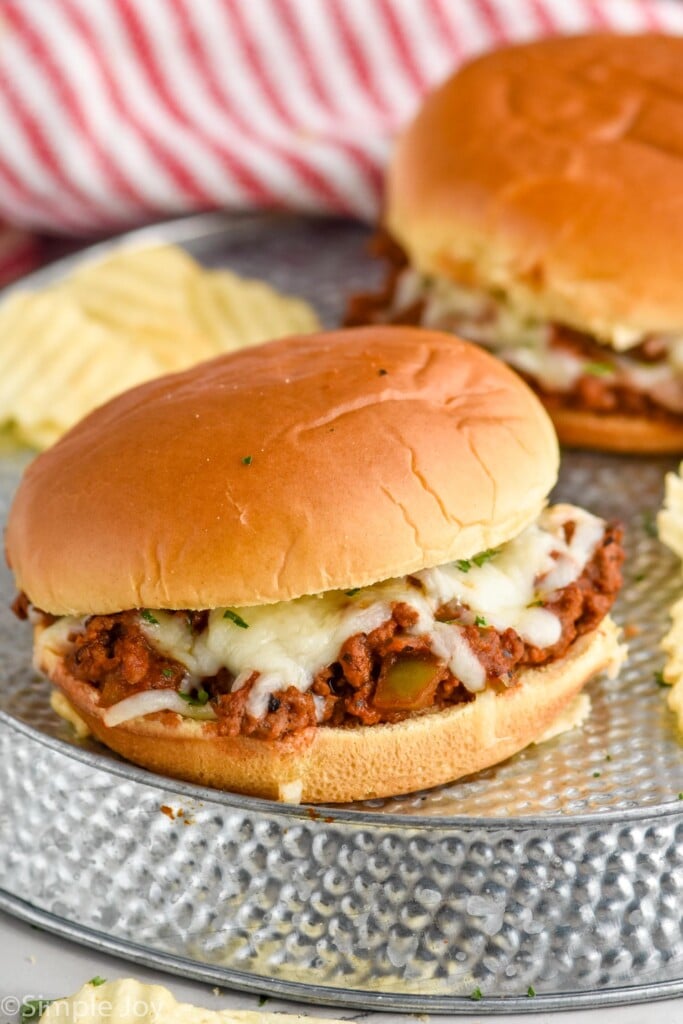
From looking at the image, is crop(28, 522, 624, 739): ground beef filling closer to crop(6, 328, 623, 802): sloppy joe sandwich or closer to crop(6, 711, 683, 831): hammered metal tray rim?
crop(6, 328, 623, 802): sloppy joe sandwich

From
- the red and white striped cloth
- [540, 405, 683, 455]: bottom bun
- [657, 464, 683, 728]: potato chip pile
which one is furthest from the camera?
the red and white striped cloth

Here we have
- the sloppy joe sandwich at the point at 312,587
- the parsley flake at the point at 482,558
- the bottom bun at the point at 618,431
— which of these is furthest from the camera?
the bottom bun at the point at 618,431

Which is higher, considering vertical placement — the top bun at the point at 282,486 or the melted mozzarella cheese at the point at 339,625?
the top bun at the point at 282,486

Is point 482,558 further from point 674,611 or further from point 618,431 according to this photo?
point 618,431

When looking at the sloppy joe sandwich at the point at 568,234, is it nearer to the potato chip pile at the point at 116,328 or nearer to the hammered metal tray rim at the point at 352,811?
the potato chip pile at the point at 116,328

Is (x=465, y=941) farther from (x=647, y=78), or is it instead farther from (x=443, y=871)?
(x=647, y=78)

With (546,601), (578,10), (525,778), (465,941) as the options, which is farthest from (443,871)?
(578,10)

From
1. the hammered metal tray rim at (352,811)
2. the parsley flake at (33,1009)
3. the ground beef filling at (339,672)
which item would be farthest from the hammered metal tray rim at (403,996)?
the ground beef filling at (339,672)

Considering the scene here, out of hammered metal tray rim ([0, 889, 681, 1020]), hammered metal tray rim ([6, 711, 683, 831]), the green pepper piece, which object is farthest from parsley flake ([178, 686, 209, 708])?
hammered metal tray rim ([0, 889, 681, 1020])
